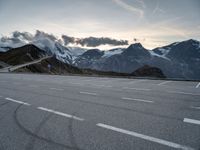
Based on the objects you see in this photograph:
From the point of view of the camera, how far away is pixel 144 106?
28.1ft

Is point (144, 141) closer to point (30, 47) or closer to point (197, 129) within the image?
point (197, 129)

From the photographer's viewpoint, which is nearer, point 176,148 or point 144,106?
point 176,148

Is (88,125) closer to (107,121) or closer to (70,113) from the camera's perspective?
(107,121)

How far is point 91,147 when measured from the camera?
15.1ft

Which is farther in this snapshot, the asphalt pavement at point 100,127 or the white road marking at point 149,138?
the asphalt pavement at point 100,127

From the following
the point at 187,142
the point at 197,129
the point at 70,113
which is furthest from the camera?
the point at 70,113

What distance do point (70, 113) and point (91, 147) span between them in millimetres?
3010

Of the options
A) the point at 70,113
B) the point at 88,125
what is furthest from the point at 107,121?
the point at 70,113

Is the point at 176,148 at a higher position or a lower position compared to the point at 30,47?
lower

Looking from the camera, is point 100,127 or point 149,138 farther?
point 100,127

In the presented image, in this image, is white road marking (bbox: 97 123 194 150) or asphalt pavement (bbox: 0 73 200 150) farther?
asphalt pavement (bbox: 0 73 200 150)

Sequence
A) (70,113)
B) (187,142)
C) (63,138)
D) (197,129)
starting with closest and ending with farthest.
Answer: (187,142) < (63,138) < (197,129) < (70,113)

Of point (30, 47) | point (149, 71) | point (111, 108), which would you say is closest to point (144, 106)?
point (111, 108)

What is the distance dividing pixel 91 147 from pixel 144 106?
4390mm
